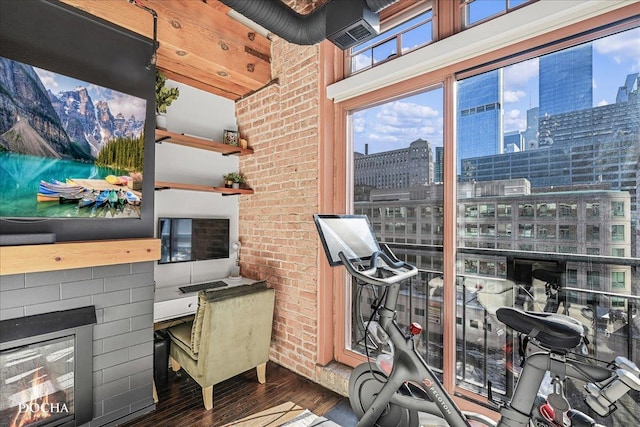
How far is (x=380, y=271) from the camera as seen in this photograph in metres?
1.57

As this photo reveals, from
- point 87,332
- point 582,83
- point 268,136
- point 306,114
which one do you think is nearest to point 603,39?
point 582,83

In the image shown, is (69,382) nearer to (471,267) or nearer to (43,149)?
(43,149)

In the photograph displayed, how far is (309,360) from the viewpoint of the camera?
8.89ft

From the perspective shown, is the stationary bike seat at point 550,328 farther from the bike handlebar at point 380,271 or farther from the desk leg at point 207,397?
the desk leg at point 207,397

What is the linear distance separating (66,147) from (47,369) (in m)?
1.39

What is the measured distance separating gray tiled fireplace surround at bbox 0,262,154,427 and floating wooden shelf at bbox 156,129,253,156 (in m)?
1.24

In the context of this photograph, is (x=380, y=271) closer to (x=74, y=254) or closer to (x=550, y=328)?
(x=550, y=328)

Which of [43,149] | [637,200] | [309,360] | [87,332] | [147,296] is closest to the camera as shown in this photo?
[637,200]

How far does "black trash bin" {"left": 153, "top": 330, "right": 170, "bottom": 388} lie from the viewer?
252 cm

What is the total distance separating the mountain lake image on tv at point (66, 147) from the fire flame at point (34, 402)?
101 cm

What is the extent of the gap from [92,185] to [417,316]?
8.56ft

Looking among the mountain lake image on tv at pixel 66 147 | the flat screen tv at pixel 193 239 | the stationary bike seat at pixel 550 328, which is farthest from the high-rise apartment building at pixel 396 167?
the mountain lake image on tv at pixel 66 147

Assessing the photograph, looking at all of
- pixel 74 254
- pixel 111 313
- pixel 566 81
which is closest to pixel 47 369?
pixel 111 313

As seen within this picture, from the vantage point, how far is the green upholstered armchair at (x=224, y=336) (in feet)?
7.36
